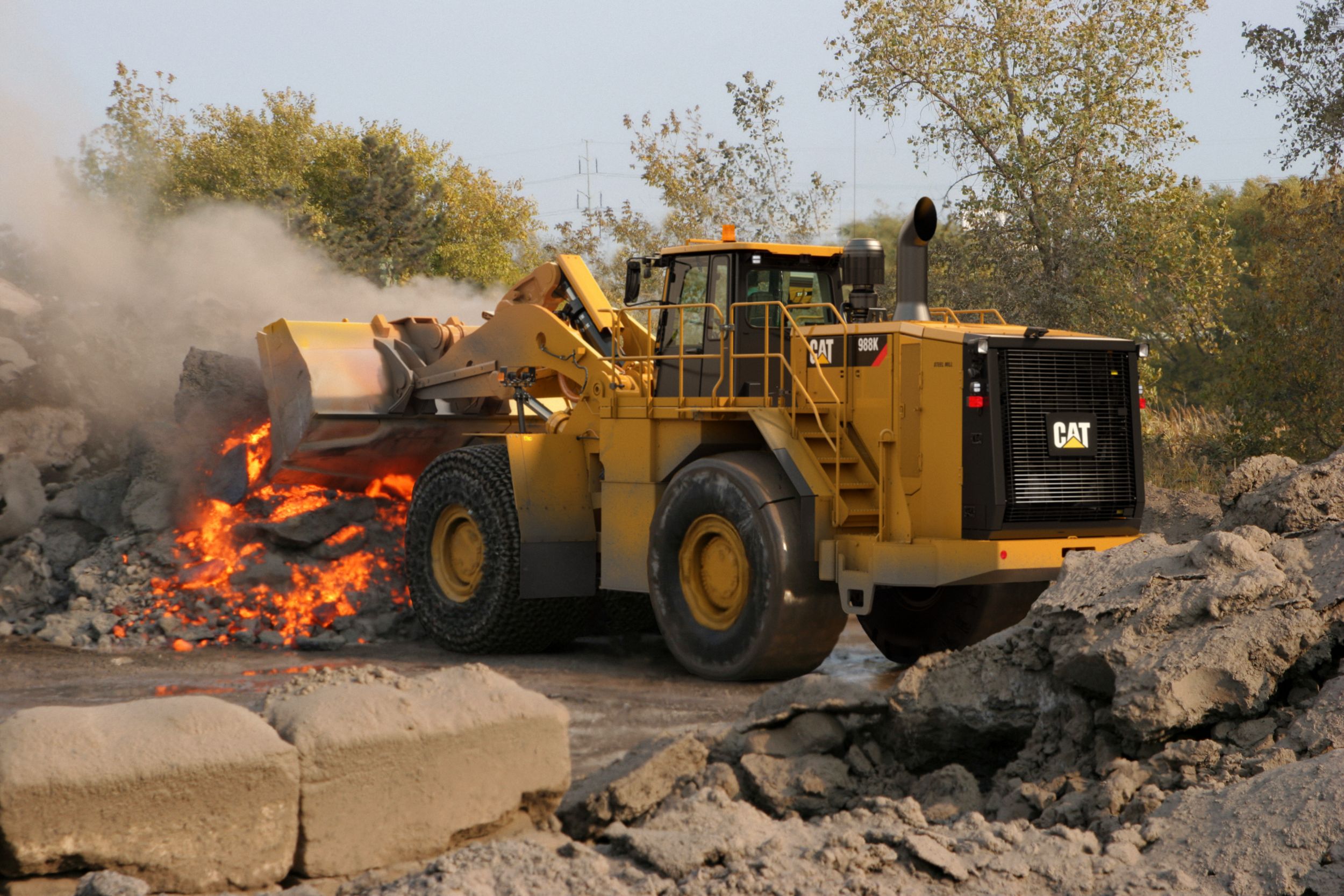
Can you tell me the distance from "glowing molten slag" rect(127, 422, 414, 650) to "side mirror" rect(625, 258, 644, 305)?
3.60m

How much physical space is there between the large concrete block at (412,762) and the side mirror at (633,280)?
4.48 m

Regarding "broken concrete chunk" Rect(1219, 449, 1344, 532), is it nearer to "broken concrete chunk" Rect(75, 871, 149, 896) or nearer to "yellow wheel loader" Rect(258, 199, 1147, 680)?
"yellow wheel loader" Rect(258, 199, 1147, 680)

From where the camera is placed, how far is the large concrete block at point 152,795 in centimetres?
460

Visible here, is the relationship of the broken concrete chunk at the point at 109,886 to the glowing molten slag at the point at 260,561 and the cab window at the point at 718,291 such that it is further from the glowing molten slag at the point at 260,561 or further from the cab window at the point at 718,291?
the glowing molten slag at the point at 260,561

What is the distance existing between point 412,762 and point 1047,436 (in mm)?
4840

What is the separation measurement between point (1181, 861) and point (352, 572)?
824 cm

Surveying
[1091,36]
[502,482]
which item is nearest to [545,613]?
[502,482]

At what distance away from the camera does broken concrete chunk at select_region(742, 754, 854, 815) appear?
6086 mm

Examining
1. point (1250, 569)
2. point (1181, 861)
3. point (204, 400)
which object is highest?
point (204, 400)

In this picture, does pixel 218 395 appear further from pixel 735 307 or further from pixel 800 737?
pixel 800 737

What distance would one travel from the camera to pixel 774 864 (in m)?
4.80

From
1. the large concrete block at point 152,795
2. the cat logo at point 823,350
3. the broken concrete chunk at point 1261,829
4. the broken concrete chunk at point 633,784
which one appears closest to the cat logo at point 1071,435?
the cat logo at point 823,350

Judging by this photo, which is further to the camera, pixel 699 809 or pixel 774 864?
pixel 699 809

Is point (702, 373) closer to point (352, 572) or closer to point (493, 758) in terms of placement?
point (352, 572)
